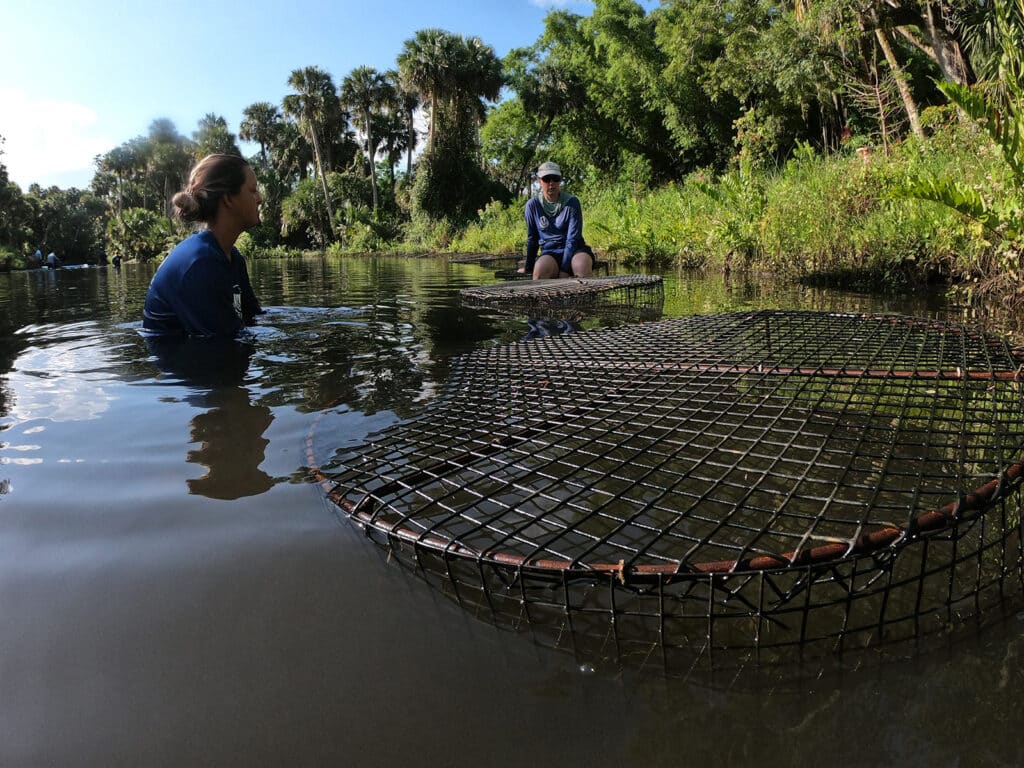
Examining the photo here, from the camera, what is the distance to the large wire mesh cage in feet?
16.7

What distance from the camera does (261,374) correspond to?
3.49 m

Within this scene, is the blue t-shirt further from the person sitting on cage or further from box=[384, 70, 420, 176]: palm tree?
box=[384, 70, 420, 176]: palm tree

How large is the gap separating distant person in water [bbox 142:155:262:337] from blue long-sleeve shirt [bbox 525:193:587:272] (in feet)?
10.8

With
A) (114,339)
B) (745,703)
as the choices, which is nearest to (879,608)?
(745,703)

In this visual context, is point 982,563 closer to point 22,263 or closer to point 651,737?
point 651,737

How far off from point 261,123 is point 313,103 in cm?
1094

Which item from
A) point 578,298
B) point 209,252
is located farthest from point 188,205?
point 578,298

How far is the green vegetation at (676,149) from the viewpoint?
6.20 m

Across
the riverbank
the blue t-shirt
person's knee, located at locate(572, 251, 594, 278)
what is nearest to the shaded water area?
the blue t-shirt

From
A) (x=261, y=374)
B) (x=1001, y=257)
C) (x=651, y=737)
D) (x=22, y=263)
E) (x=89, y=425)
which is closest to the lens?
(x=651, y=737)

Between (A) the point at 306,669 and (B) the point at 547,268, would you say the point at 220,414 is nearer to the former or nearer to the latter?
(A) the point at 306,669

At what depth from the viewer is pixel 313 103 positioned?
3950 cm

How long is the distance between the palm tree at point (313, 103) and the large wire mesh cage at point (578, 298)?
36387 mm

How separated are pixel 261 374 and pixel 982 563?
128 inches
